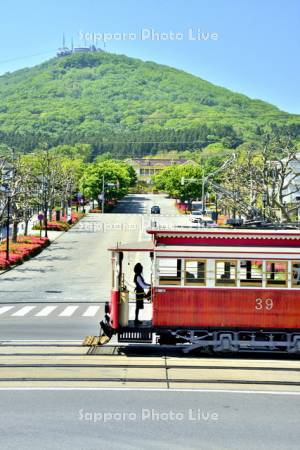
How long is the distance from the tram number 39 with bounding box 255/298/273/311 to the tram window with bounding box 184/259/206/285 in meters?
1.57

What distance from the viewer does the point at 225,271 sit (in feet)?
62.2

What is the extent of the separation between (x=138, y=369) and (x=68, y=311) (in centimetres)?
1425

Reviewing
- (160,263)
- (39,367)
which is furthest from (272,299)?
(39,367)

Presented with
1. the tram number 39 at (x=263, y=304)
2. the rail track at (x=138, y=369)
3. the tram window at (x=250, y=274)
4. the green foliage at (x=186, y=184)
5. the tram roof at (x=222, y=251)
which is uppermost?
the green foliage at (x=186, y=184)

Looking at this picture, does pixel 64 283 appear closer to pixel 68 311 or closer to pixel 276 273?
pixel 68 311

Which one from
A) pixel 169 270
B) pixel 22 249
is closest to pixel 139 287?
pixel 169 270

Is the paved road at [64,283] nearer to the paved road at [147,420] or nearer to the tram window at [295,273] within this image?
the tram window at [295,273]

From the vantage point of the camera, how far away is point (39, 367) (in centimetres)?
1702

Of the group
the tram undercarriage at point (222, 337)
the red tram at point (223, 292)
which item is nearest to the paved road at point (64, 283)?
the tram undercarriage at point (222, 337)

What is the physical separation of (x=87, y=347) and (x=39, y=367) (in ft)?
10.1

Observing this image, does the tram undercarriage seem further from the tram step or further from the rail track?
the rail track

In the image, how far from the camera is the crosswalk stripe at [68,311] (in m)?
29.6

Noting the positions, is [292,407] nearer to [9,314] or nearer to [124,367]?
[124,367]

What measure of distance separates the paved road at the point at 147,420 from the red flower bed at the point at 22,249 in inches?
1352
